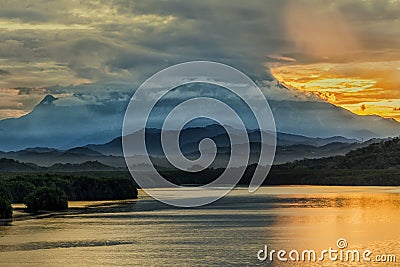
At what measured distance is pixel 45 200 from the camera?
112m

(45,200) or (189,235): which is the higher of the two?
(45,200)

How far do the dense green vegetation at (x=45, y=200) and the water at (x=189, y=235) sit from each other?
7.27 ft

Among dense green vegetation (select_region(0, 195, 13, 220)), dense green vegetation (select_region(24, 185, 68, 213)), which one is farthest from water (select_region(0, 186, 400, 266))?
dense green vegetation (select_region(0, 195, 13, 220))

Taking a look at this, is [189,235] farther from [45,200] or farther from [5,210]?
[45,200]

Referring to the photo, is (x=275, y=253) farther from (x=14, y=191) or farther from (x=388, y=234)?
(x=14, y=191)

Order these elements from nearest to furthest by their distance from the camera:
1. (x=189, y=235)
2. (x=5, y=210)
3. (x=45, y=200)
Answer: (x=189, y=235) < (x=5, y=210) < (x=45, y=200)

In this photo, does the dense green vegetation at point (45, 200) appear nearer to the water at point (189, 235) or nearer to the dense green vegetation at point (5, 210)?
the water at point (189, 235)

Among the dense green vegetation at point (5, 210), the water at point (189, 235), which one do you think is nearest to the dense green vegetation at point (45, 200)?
the water at point (189, 235)

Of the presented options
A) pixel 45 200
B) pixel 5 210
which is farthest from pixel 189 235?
pixel 45 200

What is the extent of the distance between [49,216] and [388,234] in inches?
1716

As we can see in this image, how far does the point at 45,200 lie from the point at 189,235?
4180 cm

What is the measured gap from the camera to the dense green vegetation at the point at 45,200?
109312 mm

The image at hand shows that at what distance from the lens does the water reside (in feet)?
194

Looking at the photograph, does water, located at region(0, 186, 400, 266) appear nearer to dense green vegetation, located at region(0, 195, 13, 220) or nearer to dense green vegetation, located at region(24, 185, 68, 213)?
dense green vegetation, located at region(24, 185, 68, 213)
